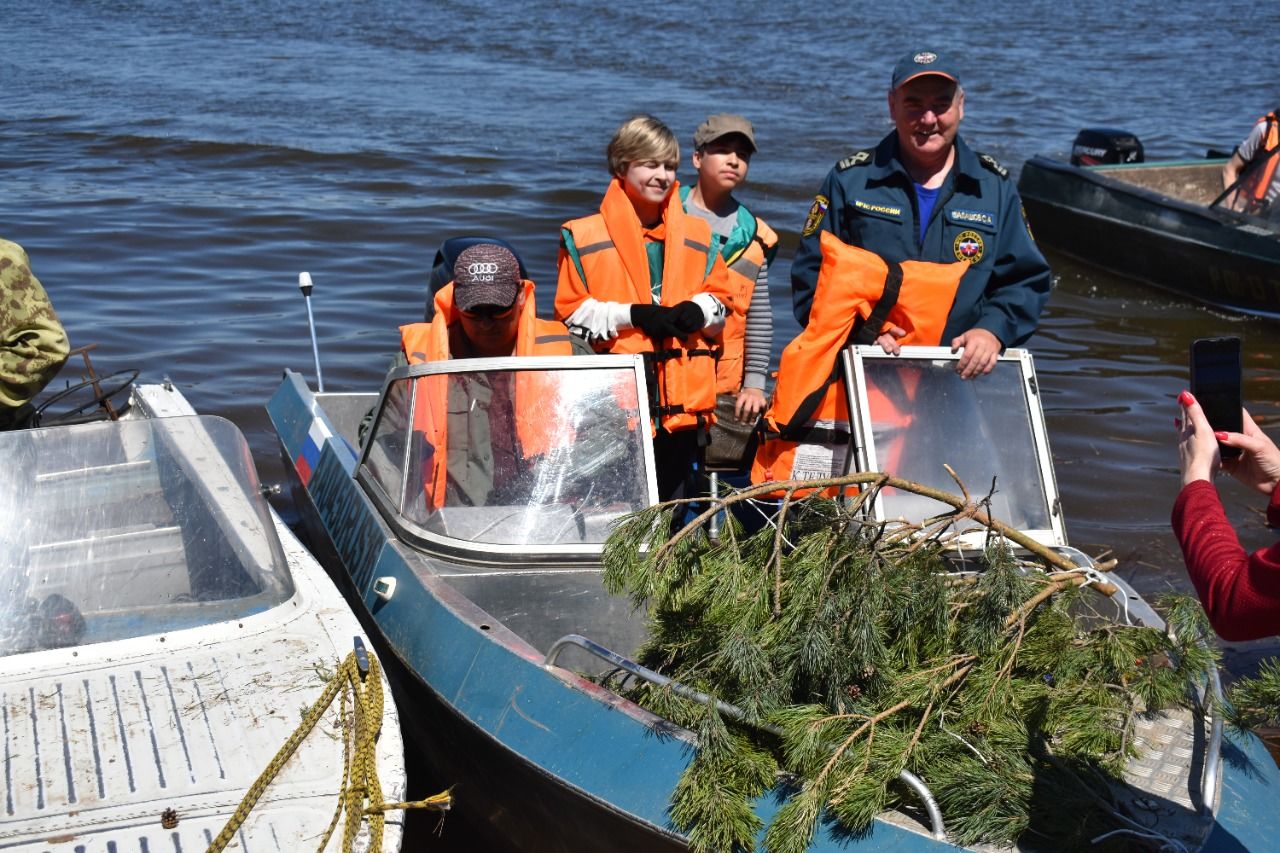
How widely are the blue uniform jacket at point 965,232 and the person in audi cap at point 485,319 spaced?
38.8 inches

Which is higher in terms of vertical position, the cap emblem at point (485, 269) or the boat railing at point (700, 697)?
the cap emblem at point (485, 269)

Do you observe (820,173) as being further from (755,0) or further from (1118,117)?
(755,0)

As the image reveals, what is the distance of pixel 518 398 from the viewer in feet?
14.8

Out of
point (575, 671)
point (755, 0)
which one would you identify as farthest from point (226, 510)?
point (755, 0)

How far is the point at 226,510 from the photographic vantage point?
14.5 ft

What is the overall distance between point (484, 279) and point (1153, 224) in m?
8.73

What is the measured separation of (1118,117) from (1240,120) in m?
1.58

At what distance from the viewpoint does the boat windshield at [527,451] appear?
4.50m

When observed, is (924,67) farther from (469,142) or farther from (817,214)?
(469,142)

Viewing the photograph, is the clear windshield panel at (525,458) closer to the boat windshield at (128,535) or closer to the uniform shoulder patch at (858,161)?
the boat windshield at (128,535)

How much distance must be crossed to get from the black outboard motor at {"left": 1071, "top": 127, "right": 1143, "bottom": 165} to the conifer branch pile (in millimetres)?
10212

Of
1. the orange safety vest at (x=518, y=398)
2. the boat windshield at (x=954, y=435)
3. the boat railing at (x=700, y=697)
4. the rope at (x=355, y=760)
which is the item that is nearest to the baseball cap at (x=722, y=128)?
the orange safety vest at (x=518, y=398)

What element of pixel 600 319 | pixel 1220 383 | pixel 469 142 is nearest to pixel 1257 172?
pixel 600 319

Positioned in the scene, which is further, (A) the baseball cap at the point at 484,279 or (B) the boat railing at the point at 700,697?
(A) the baseball cap at the point at 484,279
